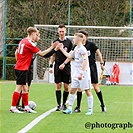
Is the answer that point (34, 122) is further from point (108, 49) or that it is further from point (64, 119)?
point (108, 49)

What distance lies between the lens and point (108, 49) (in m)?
31.2

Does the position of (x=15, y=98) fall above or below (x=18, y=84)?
below

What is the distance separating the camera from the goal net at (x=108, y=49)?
100ft

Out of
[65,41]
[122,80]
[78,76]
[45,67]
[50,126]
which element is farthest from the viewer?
[45,67]

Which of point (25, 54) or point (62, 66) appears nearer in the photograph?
point (25, 54)

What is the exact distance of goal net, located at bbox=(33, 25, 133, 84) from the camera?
100 ft

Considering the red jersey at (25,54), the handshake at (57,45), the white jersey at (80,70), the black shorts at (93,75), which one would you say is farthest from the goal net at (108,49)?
the white jersey at (80,70)

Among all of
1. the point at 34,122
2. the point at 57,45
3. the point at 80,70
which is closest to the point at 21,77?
the point at 57,45

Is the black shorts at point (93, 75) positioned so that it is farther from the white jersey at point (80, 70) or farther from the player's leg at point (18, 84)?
the player's leg at point (18, 84)

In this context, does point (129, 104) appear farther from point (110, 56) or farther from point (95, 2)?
point (95, 2)

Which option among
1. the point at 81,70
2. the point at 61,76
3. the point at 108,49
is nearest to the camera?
the point at 81,70

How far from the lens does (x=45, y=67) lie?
32.3 metres

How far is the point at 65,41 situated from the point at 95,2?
22.6 meters

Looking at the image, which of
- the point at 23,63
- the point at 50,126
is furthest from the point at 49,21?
the point at 50,126
